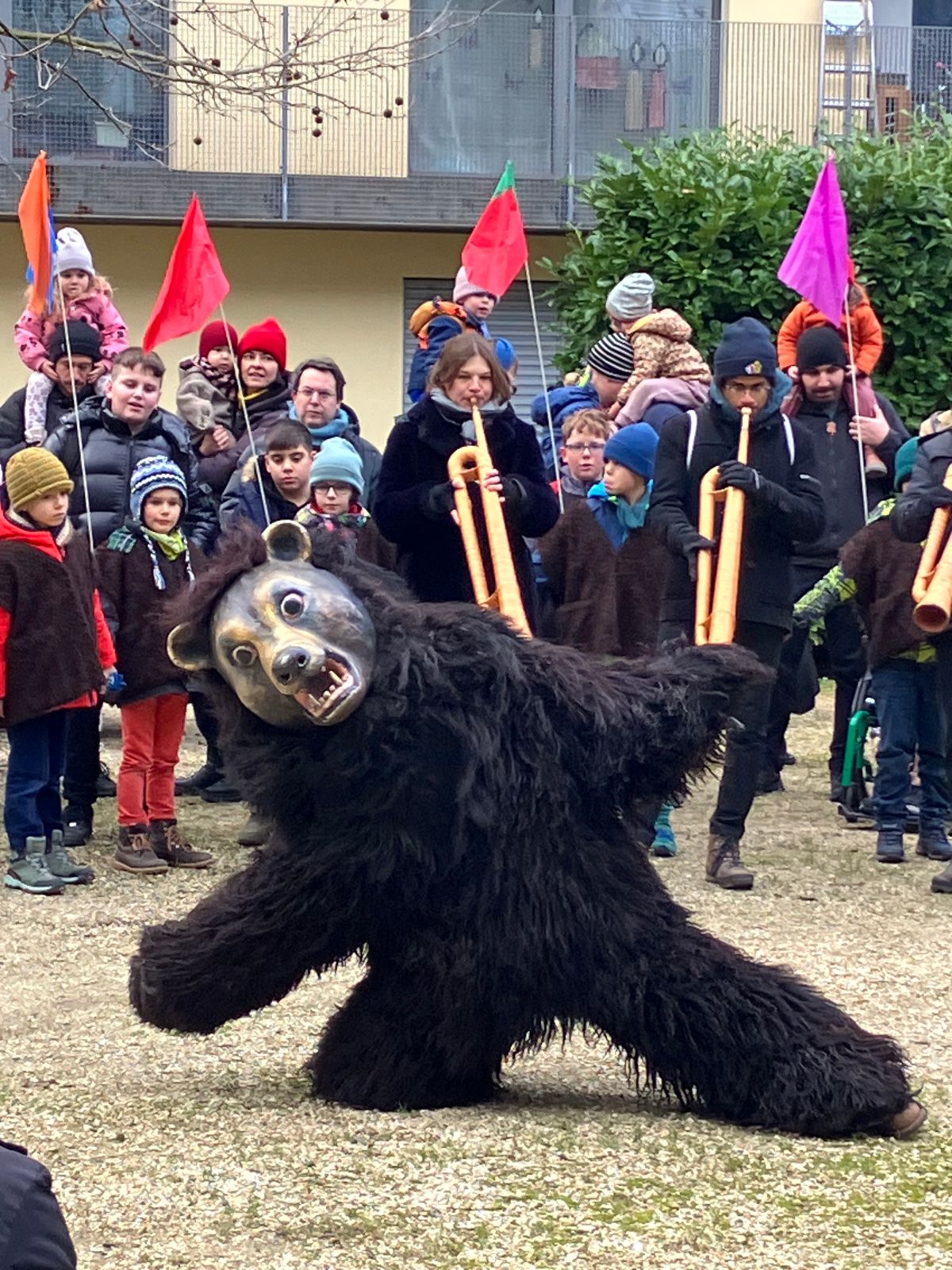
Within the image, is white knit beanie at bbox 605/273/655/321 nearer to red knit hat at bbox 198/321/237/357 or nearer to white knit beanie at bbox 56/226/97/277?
red knit hat at bbox 198/321/237/357

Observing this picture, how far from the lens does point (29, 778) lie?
7605mm

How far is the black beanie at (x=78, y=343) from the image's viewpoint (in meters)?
9.55

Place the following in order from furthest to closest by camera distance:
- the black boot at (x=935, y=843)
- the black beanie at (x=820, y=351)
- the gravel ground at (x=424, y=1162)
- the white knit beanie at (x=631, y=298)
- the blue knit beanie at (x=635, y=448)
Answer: the white knit beanie at (x=631, y=298) → the black beanie at (x=820, y=351) → the blue knit beanie at (x=635, y=448) → the black boot at (x=935, y=843) → the gravel ground at (x=424, y=1162)

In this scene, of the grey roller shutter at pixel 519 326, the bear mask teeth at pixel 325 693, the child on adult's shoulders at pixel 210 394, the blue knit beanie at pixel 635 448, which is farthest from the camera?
the grey roller shutter at pixel 519 326

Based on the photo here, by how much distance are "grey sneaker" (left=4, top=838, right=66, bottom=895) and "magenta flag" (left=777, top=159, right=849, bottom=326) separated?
489 centimetres

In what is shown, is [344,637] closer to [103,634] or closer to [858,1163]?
[858,1163]

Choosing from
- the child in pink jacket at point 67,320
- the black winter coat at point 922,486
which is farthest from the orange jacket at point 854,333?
the child in pink jacket at point 67,320

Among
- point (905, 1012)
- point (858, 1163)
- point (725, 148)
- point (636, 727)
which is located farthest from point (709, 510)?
point (725, 148)

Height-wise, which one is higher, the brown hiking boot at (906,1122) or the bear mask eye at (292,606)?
the bear mask eye at (292,606)

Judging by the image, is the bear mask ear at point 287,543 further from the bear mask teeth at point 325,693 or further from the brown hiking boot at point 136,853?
the brown hiking boot at point 136,853

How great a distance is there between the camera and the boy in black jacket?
7527 millimetres

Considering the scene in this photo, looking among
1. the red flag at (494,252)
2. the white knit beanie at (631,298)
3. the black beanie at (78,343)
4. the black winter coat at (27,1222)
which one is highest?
the red flag at (494,252)

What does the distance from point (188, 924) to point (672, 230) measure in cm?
974

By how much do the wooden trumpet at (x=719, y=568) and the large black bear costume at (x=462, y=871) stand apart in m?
2.43
